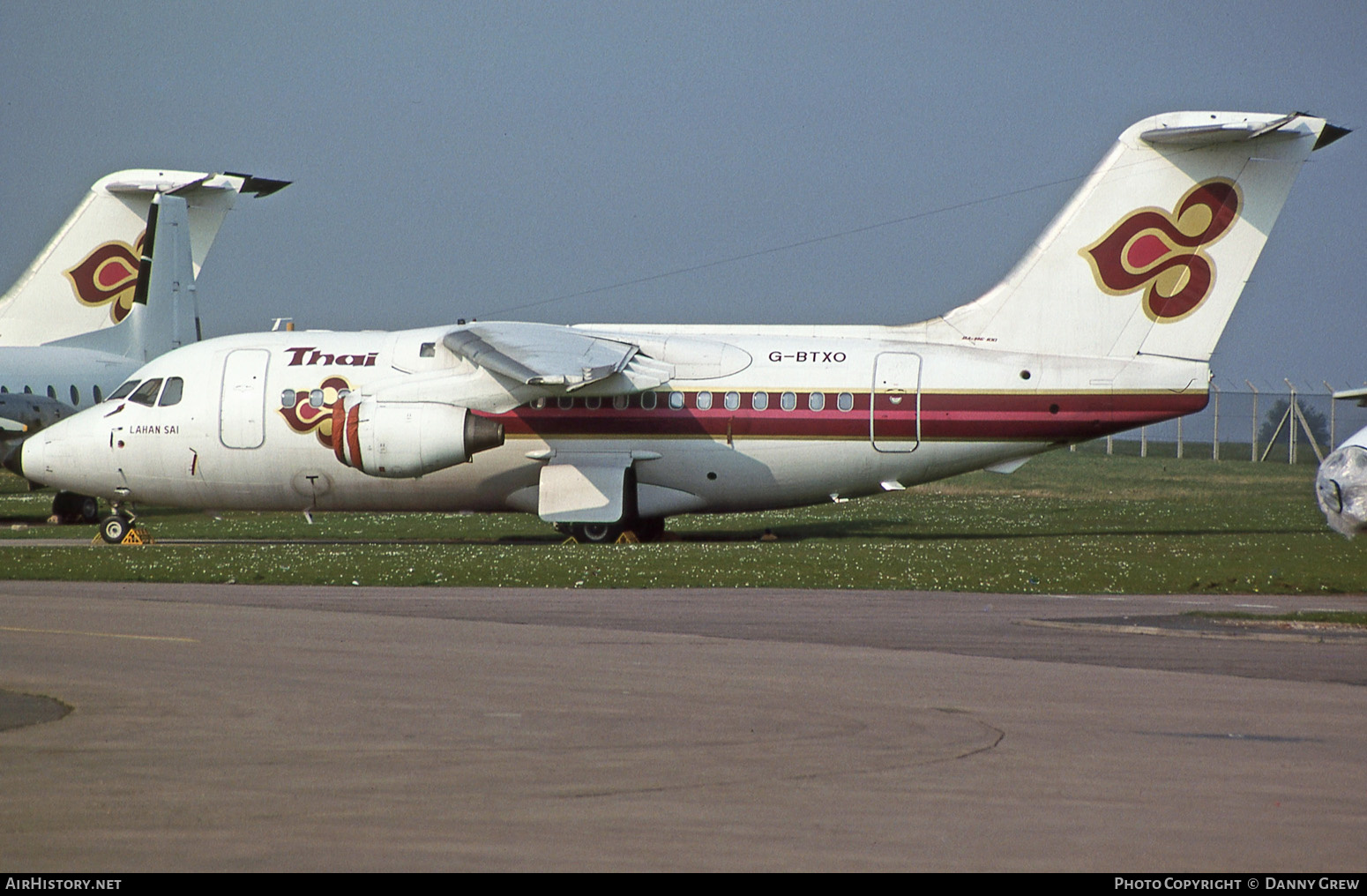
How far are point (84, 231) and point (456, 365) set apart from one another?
20301mm

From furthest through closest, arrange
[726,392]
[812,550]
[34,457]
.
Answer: [34,457], [726,392], [812,550]

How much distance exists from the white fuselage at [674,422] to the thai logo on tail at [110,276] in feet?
45.5

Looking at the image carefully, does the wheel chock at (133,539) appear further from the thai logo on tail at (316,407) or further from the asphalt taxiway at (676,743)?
the asphalt taxiway at (676,743)

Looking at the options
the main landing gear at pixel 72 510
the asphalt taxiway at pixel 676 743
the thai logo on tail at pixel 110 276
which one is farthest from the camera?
the thai logo on tail at pixel 110 276

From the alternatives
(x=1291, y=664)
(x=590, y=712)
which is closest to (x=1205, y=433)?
(x=1291, y=664)

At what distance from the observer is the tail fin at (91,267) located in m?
42.7

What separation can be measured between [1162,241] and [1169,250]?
0.22 m

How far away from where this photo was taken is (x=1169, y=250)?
1083 inches

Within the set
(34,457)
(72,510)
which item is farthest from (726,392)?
(72,510)

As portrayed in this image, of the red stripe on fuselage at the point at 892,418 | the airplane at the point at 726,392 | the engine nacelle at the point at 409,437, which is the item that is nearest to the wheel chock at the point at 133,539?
the airplane at the point at 726,392

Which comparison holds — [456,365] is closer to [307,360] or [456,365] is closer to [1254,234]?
[307,360]

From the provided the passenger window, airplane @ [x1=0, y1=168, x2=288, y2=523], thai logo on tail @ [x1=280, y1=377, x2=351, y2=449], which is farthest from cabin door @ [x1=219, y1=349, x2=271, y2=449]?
airplane @ [x1=0, y1=168, x2=288, y2=523]

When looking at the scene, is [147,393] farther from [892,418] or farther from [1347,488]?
[1347,488]

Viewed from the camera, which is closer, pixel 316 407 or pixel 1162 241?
pixel 1162 241
